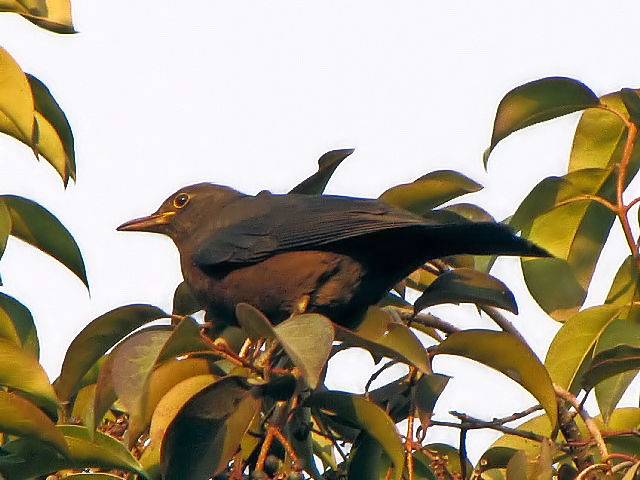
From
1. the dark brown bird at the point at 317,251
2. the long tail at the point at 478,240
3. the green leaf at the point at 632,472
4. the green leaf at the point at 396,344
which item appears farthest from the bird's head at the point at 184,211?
the green leaf at the point at 632,472

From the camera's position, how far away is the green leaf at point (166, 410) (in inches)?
120

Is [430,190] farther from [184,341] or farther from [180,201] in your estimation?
[180,201]

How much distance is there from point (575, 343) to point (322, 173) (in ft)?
3.84

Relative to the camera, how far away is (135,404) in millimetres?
2645

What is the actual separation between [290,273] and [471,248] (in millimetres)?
931

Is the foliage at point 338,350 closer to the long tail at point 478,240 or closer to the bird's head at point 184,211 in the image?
the long tail at point 478,240

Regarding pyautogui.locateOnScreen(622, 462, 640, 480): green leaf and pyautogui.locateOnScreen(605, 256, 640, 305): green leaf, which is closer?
pyautogui.locateOnScreen(622, 462, 640, 480): green leaf

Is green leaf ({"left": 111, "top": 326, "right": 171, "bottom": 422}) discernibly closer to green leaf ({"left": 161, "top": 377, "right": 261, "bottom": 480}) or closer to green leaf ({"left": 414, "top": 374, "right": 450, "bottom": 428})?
green leaf ({"left": 161, "top": 377, "right": 261, "bottom": 480})

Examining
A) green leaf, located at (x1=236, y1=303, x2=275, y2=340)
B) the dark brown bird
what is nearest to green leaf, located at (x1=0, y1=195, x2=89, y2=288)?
the dark brown bird

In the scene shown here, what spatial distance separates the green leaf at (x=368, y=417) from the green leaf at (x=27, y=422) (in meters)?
0.79

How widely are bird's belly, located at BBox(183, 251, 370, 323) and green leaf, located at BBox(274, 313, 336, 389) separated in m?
1.36

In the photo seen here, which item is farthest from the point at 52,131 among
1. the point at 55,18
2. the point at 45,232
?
the point at 55,18

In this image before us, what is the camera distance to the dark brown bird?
407 centimetres

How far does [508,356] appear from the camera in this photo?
332cm
